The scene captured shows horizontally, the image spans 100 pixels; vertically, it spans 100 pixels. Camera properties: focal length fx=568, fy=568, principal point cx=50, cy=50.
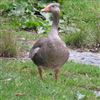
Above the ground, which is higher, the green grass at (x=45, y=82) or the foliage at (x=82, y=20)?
the green grass at (x=45, y=82)

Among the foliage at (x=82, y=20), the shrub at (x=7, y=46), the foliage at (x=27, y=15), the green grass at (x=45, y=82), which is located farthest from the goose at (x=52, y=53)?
the foliage at (x=27, y=15)

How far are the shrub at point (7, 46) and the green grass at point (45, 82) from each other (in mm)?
579

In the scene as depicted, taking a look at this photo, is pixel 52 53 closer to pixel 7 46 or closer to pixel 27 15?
pixel 7 46

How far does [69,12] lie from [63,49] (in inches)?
370

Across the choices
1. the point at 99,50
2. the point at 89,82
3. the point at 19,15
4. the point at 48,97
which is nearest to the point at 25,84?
the point at 48,97

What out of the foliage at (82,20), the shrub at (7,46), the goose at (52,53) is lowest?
the foliage at (82,20)

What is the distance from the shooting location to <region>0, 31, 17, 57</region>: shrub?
12430 millimetres

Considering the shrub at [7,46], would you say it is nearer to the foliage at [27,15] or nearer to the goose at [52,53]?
the goose at [52,53]

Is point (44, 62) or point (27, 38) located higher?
point (44, 62)

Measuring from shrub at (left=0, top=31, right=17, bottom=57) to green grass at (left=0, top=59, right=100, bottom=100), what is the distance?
579mm

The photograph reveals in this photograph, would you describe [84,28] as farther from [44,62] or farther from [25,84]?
[25,84]

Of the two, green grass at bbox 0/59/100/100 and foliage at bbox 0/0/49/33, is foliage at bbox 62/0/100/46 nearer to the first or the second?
foliage at bbox 0/0/49/33

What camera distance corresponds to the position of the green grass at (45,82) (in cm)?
796

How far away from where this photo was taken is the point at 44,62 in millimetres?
9438
